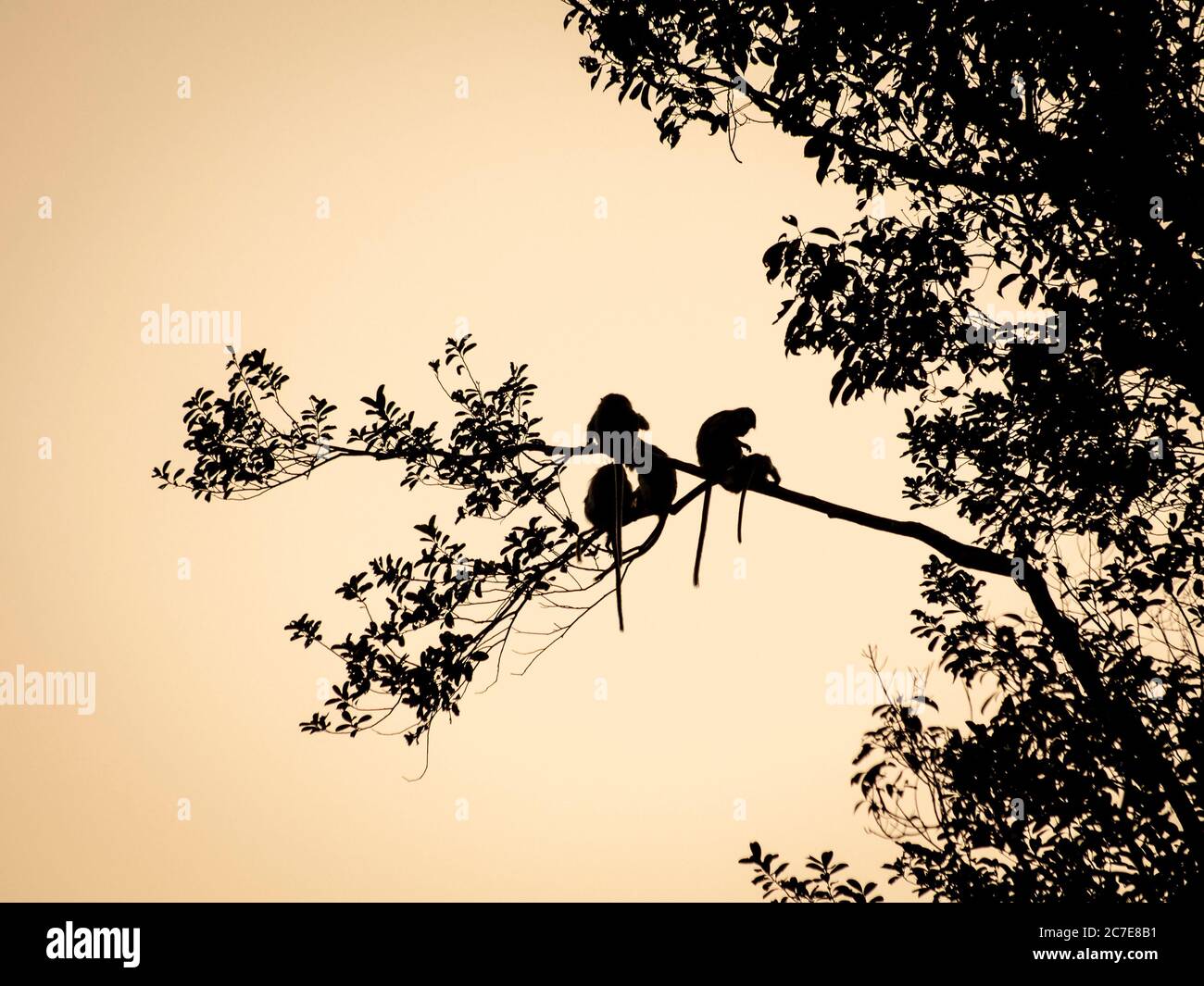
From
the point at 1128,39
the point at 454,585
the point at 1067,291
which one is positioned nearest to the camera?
the point at 1128,39

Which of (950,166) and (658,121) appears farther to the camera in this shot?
(658,121)

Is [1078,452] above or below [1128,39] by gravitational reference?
below

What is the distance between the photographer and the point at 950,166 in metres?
4.52
